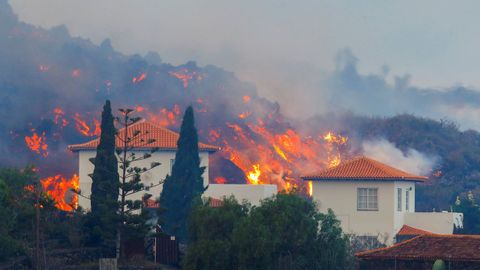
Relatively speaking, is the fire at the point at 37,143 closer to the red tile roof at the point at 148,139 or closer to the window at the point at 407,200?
the red tile roof at the point at 148,139

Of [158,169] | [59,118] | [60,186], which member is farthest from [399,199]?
[59,118]

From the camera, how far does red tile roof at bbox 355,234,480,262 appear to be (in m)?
65.7

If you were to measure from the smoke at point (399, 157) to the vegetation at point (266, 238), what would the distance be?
57740 millimetres

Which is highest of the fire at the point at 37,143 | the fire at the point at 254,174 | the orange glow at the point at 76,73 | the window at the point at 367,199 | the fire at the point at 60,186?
the orange glow at the point at 76,73

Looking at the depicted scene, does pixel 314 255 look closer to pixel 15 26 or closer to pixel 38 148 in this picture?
pixel 38 148

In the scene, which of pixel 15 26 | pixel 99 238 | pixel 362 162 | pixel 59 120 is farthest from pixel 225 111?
pixel 99 238

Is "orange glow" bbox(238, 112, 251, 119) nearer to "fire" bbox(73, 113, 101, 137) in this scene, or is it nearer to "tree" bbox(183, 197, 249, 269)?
"fire" bbox(73, 113, 101, 137)

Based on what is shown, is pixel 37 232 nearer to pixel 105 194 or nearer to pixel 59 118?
pixel 105 194

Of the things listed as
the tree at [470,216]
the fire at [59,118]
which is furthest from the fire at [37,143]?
the tree at [470,216]

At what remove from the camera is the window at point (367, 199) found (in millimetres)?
95812

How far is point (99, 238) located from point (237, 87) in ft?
249

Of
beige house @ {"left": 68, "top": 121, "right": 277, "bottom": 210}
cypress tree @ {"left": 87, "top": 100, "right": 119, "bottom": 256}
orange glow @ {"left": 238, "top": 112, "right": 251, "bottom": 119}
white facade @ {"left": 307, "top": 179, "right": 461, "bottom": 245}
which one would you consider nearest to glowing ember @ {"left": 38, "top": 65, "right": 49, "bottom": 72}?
orange glow @ {"left": 238, "top": 112, "right": 251, "bottom": 119}

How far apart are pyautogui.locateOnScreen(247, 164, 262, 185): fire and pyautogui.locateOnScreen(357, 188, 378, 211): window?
99.0ft

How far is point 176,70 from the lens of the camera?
506 feet
